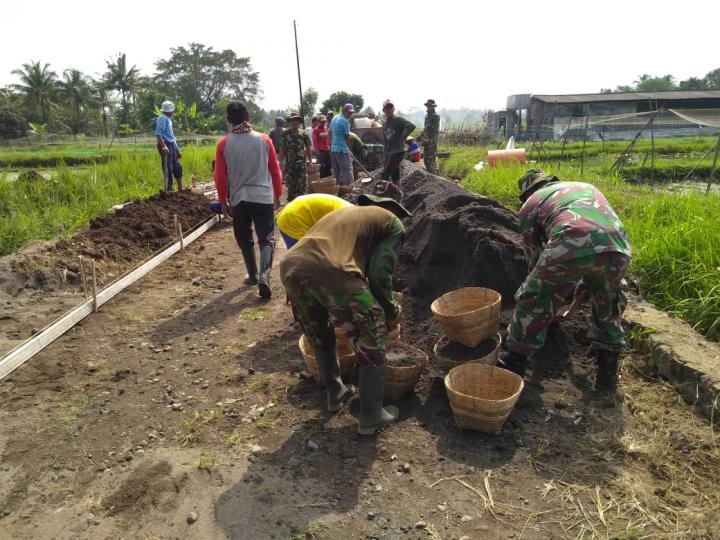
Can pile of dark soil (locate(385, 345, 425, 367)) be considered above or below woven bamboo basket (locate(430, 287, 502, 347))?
below

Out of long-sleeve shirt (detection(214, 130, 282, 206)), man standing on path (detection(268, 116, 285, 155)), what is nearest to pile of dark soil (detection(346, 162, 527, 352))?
long-sleeve shirt (detection(214, 130, 282, 206))

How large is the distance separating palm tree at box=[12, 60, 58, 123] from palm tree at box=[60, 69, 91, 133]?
1.57 metres

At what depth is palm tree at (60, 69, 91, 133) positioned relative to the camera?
48344 millimetres

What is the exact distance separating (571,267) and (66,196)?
28.9 feet

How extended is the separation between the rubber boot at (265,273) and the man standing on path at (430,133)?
22.6 ft

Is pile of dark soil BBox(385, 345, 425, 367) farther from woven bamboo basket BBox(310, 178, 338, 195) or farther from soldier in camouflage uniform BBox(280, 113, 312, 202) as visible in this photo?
woven bamboo basket BBox(310, 178, 338, 195)

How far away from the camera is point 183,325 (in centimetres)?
459

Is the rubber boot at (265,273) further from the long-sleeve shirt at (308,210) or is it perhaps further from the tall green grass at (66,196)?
the tall green grass at (66,196)

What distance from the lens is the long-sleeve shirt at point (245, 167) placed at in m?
4.89

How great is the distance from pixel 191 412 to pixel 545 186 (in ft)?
9.26

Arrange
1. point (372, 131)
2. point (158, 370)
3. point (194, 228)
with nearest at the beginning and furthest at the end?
point (158, 370)
point (194, 228)
point (372, 131)

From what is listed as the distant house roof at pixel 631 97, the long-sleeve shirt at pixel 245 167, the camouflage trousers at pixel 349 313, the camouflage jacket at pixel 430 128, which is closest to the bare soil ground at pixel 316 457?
the camouflage trousers at pixel 349 313

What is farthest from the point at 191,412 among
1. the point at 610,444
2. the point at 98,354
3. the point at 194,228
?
the point at 194,228

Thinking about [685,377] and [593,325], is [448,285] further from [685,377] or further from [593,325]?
[685,377]
